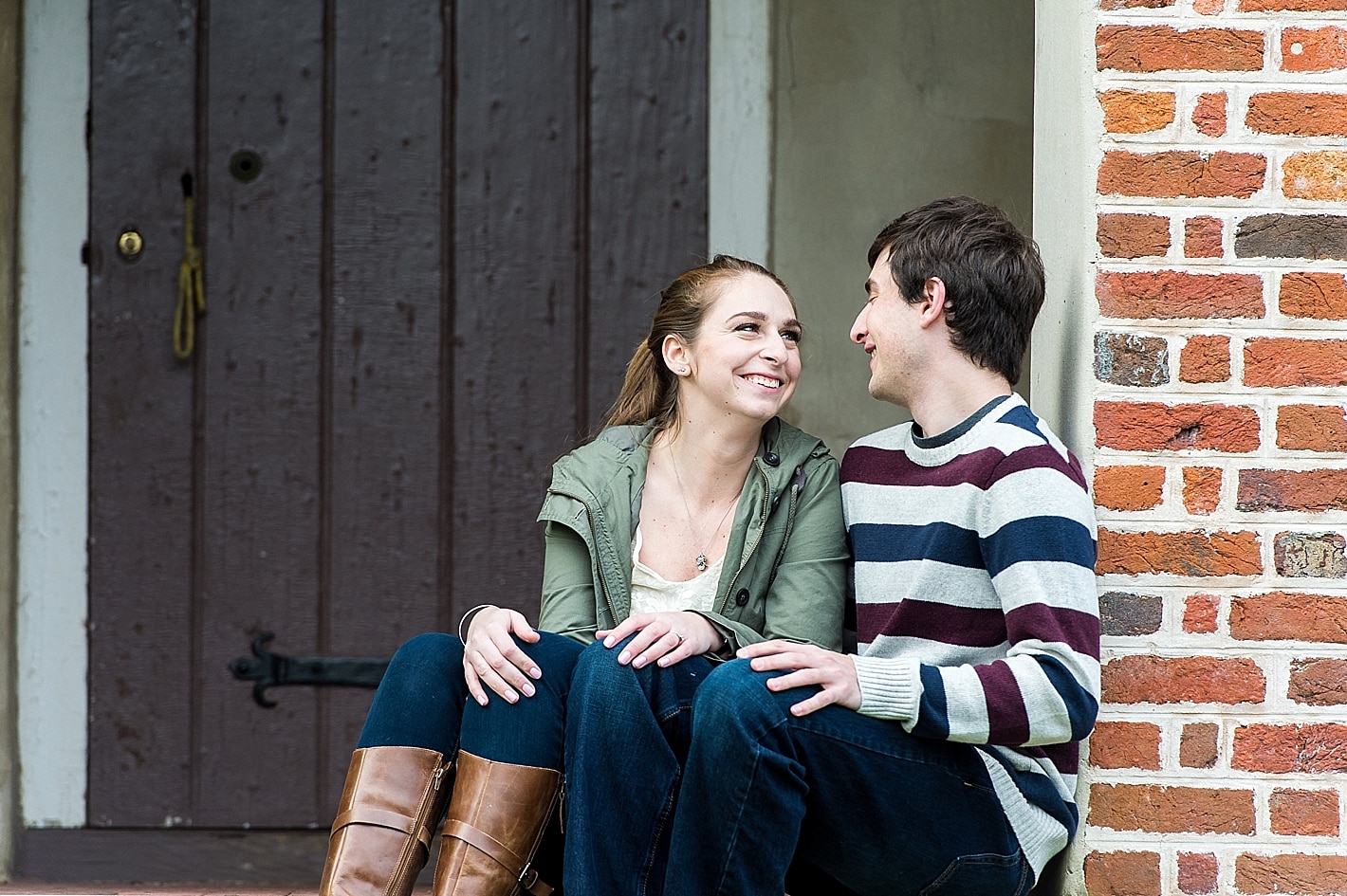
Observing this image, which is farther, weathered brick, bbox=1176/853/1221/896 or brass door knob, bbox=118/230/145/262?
brass door knob, bbox=118/230/145/262

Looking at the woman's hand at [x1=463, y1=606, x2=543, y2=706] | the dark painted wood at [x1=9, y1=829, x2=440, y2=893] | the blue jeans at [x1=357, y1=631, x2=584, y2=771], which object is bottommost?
the dark painted wood at [x1=9, y1=829, x2=440, y2=893]

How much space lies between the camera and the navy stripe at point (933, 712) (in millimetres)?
1542

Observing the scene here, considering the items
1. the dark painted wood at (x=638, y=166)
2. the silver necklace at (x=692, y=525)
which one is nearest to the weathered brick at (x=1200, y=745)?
the silver necklace at (x=692, y=525)

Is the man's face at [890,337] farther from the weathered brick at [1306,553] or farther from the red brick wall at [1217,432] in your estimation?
the weathered brick at [1306,553]

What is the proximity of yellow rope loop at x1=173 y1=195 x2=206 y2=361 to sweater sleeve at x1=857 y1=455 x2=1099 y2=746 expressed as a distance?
163 centimetres

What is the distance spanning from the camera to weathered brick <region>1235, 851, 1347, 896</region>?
1.80 meters

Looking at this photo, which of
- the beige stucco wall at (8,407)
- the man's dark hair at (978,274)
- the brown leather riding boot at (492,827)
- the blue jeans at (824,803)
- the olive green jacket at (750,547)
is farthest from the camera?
the beige stucco wall at (8,407)

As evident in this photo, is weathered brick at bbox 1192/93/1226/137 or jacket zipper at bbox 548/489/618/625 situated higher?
weathered brick at bbox 1192/93/1226/137

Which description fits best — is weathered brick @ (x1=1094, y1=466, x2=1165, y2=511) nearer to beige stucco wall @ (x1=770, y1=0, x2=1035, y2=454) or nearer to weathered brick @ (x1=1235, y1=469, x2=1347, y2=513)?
weathered brick @ (x1=1235, y1=469, x2=1347, y2=513)

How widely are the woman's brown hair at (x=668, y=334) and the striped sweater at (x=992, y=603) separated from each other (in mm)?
377

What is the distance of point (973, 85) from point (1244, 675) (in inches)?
53.1

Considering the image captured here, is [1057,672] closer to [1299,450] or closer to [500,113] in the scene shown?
[1299,450]

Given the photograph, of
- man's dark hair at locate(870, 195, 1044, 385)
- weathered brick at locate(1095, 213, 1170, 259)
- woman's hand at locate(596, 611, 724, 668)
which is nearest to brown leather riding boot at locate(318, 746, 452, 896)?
woman's hand at locate(596, 611, 724, 668)

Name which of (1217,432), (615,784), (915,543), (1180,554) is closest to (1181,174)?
(1217,432)
